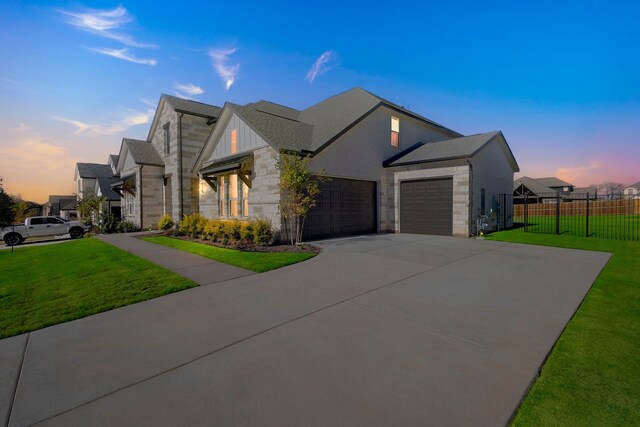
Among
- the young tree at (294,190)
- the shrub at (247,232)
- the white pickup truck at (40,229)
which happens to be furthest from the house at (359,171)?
the white pickup truck at (40,229)

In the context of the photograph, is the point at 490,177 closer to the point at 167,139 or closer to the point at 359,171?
the point at 359,171

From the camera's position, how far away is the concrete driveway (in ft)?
8.38

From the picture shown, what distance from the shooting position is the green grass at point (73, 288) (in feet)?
16.1

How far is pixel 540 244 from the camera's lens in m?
11.8

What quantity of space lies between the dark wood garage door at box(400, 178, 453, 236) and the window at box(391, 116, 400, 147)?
10.2ft

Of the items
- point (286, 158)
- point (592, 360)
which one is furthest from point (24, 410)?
point (286, 158)

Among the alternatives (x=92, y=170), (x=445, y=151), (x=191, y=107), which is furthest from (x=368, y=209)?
(x=92, y=170)

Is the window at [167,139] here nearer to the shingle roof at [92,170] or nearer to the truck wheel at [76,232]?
the truck wheel at [76,232]

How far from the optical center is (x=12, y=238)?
1792 cm

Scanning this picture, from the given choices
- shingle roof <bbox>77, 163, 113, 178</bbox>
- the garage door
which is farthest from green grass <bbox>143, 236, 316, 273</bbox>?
shingle roof <bbox>77, 163, 113, 178</bbox>

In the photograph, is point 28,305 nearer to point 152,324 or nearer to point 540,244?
point 152,324

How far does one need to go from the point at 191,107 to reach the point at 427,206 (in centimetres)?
1766

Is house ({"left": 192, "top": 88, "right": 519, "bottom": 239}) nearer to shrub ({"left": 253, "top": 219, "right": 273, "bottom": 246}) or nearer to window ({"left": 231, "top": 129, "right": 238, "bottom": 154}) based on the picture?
window ({"left": 231, "top": 129, "right": 238, "bottom": 154})

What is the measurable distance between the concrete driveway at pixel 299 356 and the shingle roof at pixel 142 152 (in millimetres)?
18134
